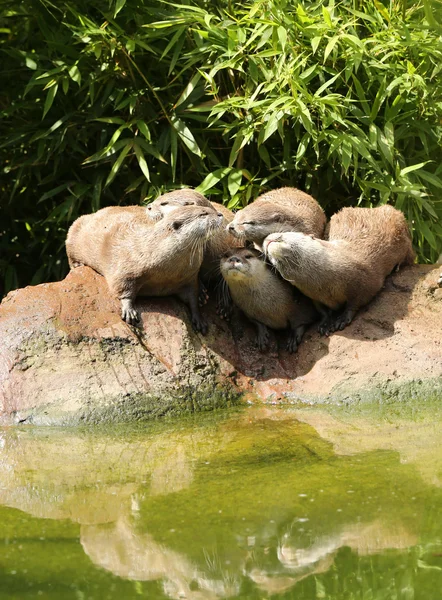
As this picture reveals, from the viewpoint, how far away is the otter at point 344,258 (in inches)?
182

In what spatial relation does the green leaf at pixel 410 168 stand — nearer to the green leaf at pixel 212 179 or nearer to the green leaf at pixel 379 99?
the green leaf at pixel 379 99

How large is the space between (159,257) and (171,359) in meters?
0.52

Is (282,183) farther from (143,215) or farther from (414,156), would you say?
(143,215)

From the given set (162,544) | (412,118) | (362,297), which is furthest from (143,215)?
(162,544)

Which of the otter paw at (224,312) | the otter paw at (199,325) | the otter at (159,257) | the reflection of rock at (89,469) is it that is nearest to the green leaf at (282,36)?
the otter at (159,257)

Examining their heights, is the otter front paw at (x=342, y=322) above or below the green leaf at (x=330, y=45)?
below

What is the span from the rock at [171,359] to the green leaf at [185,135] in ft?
3.66

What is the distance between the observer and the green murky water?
2.42 metres

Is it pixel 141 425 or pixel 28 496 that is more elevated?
pixel 28 496

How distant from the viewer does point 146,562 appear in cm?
258

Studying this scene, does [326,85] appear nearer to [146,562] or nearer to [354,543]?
[354,543]

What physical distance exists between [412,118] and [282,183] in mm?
875

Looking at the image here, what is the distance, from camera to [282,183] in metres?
5.71

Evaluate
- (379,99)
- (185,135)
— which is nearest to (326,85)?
(379,99)
